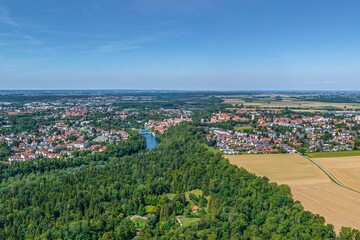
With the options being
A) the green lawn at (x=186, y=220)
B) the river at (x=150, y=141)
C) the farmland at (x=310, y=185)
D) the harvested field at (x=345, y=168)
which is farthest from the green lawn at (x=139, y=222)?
the river at (x=150, y=141)

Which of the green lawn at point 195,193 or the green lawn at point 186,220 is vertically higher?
the green lawn at point 195,193

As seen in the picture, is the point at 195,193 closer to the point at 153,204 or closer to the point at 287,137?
the point at 153,204

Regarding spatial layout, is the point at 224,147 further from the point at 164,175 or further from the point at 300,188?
the point at 300,188

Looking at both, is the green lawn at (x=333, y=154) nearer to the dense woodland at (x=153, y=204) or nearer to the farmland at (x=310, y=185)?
the farmland at (x=310, y=185)

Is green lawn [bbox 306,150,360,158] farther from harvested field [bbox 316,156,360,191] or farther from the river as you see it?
the river

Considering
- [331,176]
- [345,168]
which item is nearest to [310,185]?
[331,176]

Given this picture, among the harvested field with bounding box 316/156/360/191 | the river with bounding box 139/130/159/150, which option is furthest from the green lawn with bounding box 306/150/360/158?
the river with bounding box 139/130/159/150
